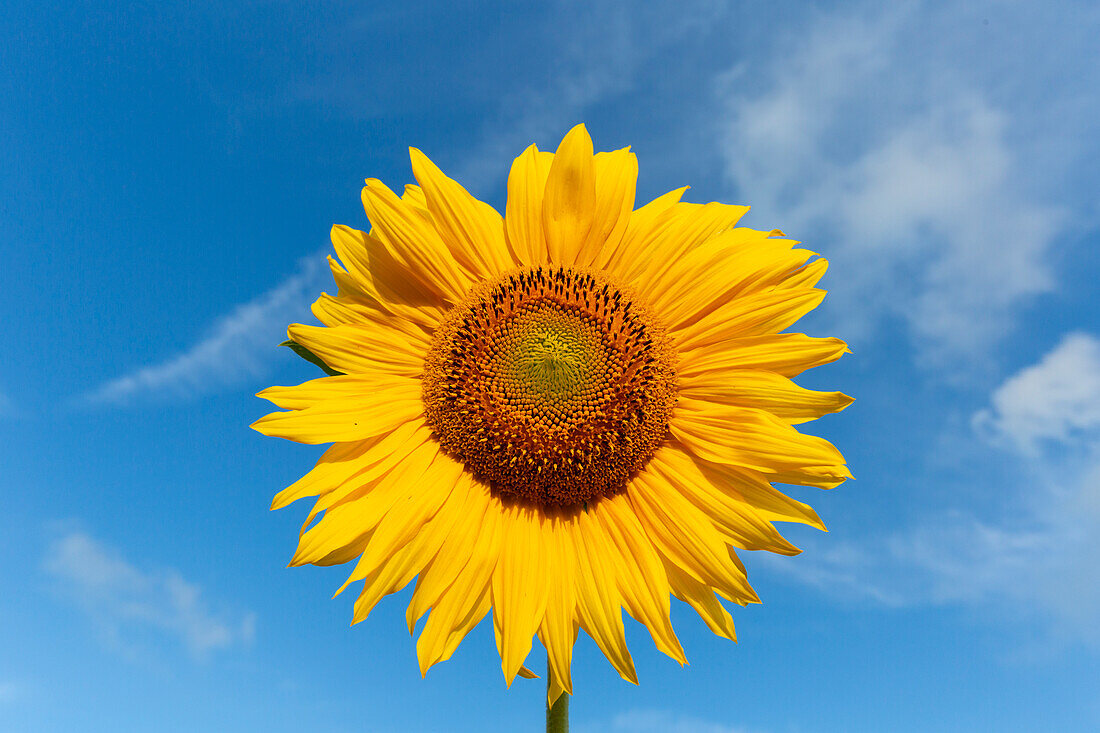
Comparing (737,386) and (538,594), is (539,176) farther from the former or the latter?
(538,594)

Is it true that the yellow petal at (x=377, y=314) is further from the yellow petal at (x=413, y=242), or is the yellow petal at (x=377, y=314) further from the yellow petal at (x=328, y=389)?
the yellow petal at (x=328, y=389)

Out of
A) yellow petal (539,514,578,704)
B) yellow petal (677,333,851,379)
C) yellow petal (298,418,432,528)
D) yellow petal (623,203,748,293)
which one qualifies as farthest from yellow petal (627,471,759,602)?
yellow petal (298,418,432,528)

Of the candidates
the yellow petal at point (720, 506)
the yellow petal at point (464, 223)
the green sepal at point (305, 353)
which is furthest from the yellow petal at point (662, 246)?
the green sepal at point (305, 353)

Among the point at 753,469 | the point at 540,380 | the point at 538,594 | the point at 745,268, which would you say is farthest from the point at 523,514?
the point at 745,268

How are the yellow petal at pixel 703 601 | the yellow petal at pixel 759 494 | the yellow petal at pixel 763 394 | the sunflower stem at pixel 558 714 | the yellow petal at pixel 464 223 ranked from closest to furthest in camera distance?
the sunflower stem at pixel 558 714 → the yellow petal at pixel 703 601 → the yellow petal at pixel 759 494 → the yellow petal at pixel 763 394 → the yellow petal at pixel 464 223

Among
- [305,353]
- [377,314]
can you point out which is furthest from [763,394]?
[305,353]
